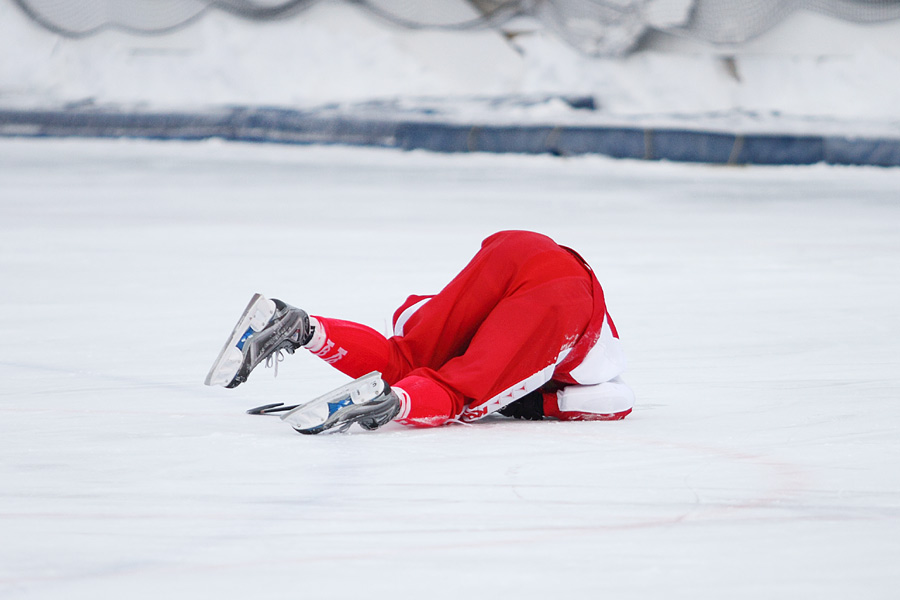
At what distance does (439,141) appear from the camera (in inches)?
286

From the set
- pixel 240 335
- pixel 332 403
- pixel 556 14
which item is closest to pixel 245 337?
pixel 240 335

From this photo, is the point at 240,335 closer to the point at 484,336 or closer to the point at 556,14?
the point at 484,336

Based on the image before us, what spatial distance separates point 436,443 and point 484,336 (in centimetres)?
17

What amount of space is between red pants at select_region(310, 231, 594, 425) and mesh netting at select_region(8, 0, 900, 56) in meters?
6.59

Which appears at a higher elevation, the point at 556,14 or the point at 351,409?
the point at 351,409

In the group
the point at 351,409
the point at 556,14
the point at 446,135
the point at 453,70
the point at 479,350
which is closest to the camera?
the point at 351,409

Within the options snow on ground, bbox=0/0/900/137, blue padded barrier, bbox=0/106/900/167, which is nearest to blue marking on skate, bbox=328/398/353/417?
blue padded barrier, bbox=0/106/900/167

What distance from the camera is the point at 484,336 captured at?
162 centimetres

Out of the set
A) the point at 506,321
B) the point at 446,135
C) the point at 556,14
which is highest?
the point at 506,321

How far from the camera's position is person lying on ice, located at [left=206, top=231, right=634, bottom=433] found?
5.17ft

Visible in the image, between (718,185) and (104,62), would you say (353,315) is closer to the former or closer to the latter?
(718,185)

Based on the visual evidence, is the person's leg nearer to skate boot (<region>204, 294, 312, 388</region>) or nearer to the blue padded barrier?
skate boot (<region>204, 294, 312, 388</region>)

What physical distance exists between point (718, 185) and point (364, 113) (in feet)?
9.19

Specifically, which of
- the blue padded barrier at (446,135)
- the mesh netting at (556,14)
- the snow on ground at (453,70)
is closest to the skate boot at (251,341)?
the blue padded barrier at (446,135)
